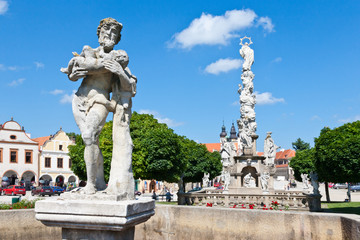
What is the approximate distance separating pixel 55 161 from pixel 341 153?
45.5 m

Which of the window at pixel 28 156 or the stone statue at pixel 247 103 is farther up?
the stone statue at pixel 247 103

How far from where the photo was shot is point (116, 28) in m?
5.06

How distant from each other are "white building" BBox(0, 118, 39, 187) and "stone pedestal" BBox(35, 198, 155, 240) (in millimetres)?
48455

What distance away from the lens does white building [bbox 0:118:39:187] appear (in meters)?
47.3

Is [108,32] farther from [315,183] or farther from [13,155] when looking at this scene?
[13,155]

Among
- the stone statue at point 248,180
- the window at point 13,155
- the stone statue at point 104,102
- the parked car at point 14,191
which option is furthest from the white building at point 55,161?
the stone statue at point 104,102

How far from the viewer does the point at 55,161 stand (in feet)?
173

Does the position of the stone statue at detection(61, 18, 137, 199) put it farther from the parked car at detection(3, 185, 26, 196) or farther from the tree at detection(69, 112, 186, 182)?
the parked car at detection(3, 185, 26, 196)

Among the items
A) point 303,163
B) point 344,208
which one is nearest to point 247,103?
point 303,163

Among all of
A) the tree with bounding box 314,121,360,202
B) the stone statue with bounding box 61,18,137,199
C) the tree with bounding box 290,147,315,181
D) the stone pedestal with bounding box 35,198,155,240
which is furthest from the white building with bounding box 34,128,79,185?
the stone pedestal with bounding box 35,198,155,240

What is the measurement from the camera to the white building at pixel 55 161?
5169cm

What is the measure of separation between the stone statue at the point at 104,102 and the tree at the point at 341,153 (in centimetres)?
1369

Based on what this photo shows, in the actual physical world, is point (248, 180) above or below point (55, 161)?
below

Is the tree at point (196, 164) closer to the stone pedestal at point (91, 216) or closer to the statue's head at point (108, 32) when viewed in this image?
the statue's head at point (108, 32)
